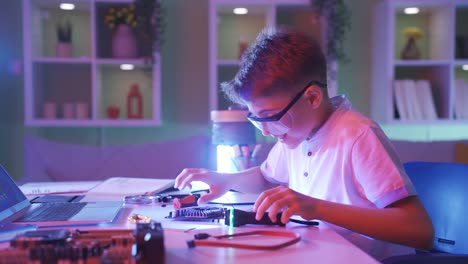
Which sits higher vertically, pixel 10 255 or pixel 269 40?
pixel 269 40

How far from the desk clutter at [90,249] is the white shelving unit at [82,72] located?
8.46ft

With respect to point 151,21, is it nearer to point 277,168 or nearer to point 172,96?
point 172,96

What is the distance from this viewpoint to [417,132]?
12.3ft

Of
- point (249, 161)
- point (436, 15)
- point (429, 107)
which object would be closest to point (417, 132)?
point (429, 107)

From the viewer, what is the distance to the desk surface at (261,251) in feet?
2.63

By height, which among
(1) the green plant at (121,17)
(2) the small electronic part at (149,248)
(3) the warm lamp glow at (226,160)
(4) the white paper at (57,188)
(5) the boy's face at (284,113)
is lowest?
(4) the white paper at (57,188)

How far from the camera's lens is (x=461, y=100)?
11.2 ft

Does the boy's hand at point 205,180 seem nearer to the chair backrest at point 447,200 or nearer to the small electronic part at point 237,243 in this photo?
the small electronic part at point 237,243

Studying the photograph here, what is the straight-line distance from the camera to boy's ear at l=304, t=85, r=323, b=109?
47.8 inches

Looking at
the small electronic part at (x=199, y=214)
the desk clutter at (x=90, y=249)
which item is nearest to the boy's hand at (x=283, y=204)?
the small electronic part at (x=199, y=214)

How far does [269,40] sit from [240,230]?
21.5 inches

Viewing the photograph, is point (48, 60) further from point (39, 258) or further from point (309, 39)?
point (39, 258)

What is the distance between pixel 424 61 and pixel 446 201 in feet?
7.18

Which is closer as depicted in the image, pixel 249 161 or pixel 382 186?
pixel 382 186
